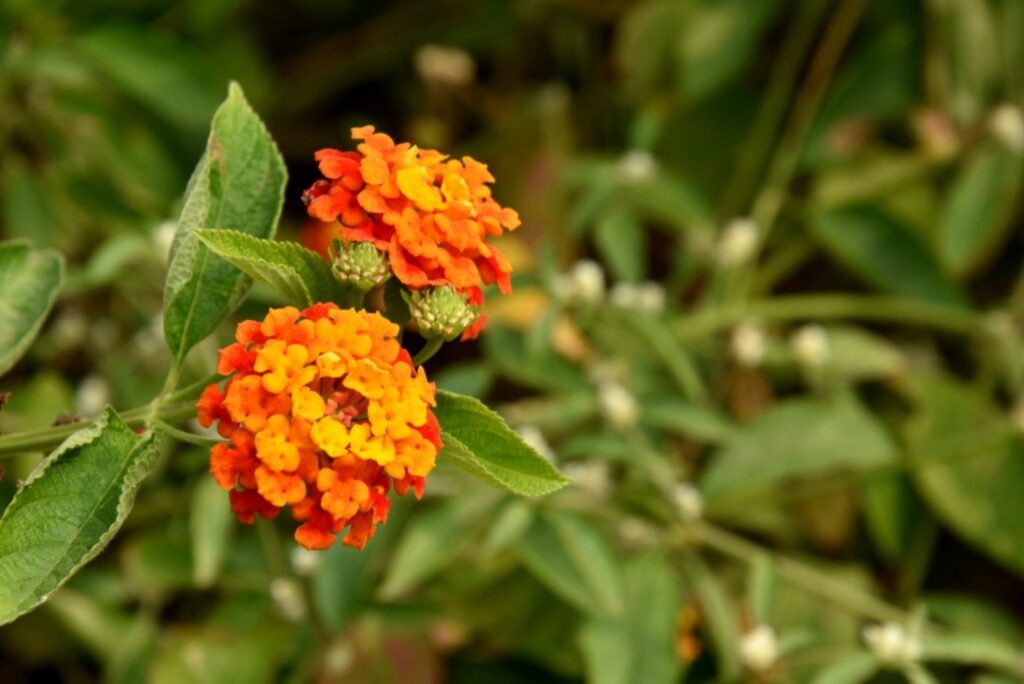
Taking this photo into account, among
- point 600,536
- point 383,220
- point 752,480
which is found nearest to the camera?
point 383,220

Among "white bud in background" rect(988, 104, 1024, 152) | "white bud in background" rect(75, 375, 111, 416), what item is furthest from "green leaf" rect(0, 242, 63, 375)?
"white bud in background" rect(988, 104, 1024, 152)

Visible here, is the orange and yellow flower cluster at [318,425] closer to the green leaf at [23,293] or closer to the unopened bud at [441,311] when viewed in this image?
the unopened bud at [441,311]

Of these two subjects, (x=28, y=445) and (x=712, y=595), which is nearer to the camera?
(x=28, y=445)

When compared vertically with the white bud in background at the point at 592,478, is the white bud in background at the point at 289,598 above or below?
below

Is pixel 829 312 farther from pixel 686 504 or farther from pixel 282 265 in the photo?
pixel 282 265

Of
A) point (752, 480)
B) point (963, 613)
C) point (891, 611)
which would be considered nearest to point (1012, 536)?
point (963, 613)

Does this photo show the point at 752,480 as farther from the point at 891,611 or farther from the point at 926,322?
the point at 926,322

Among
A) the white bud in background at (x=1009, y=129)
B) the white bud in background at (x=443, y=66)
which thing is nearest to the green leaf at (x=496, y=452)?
the white bud in background at (x=1009, y=129)
